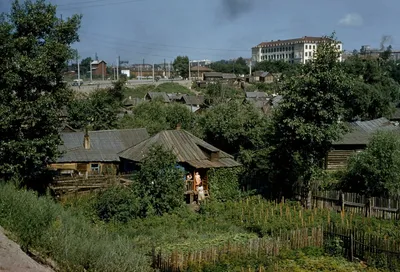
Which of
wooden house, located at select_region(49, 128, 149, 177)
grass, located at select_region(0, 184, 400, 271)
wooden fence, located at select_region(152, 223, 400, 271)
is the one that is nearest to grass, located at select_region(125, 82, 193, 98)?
wooden house, located at select_region(49, 128, 149, 177)

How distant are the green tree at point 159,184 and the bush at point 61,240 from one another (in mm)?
7814

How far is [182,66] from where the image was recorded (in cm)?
12950

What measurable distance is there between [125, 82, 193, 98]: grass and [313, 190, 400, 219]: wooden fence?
69.4 meters

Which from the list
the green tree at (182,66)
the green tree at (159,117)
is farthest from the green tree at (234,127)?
the green tree at (182,66)

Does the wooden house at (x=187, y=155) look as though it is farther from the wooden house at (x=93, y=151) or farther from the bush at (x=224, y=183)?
the wooden house at (x=93, y=151)

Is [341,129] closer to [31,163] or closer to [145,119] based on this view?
[31,163]

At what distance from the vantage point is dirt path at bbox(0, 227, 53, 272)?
10352 millimetres

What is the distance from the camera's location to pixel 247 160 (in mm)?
31812

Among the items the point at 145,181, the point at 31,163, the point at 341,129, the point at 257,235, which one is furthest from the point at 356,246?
the point at 31,163

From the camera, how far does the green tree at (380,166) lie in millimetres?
22094

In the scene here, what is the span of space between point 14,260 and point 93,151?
22087 millimetres

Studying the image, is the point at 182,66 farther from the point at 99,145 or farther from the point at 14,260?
the point at 14,260

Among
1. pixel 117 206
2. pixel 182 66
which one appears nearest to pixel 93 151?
pixel 117 206

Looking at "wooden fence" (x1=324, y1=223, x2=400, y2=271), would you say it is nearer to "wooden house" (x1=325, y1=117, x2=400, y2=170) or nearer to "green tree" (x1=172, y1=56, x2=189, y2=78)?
"wooden house" (x1=325, y1=117, x2=400, y2=170)
